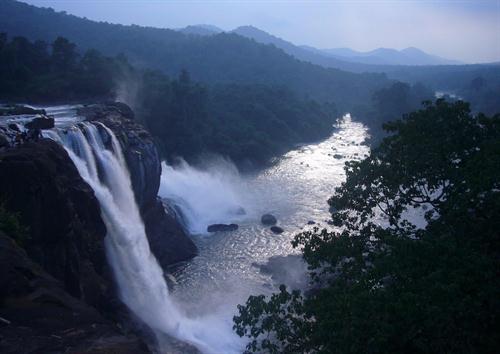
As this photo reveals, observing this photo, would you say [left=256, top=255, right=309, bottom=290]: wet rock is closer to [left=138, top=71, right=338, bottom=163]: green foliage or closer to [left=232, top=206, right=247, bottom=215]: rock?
[left=232, top=206, right=247, bottom=215]: rock

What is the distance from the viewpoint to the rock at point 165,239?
27000mm

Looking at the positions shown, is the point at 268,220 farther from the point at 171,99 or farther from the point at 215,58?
the point at 215,58

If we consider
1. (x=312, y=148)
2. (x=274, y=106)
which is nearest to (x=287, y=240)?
(x=312, y=148)

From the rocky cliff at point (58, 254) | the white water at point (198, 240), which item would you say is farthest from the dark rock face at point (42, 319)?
the white water at point (198, 240)

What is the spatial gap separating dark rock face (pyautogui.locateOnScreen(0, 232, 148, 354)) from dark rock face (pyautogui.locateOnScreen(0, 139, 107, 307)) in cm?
322

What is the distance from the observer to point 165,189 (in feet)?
121

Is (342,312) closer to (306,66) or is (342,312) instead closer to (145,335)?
(145,335)

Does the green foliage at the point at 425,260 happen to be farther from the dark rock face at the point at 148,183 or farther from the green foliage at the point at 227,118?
the green foliage at the point at 227,118

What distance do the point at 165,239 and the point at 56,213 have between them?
12605 mm

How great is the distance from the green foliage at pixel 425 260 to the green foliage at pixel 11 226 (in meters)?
7.47

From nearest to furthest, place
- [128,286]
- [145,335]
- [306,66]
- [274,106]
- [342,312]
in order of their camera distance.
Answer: [342,312]
[145,335]
[128,286]
[274,106]
[306,66]

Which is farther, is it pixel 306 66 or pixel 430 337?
pixel 306 66

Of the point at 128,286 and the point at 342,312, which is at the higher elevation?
the point at 342,312

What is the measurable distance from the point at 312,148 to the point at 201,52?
70.0 m
